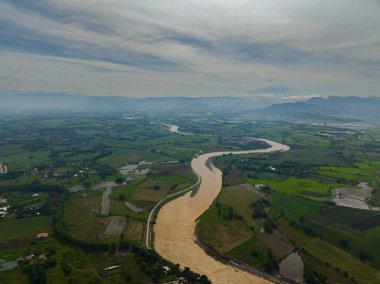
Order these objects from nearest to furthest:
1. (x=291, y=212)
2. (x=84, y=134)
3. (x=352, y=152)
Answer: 1. (x=291, y=212)
2. (x=352, y=152)
3. (x=84, y=134)

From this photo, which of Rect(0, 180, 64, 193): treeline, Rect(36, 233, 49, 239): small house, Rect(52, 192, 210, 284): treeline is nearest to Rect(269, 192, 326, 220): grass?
Rect(52, 192, 210, 284): treeline

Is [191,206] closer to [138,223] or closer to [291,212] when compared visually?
[138,223]

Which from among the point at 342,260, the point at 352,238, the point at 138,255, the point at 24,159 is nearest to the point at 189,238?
the point at 138,255

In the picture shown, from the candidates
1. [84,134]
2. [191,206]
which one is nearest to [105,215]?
[191,206]

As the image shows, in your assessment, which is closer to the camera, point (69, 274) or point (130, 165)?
point (69, 274)

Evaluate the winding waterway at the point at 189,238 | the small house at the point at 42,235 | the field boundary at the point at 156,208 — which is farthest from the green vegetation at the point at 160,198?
the winding waterway at the point at 189,238

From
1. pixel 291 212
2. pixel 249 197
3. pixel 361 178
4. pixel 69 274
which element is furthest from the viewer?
pixel 361 178
